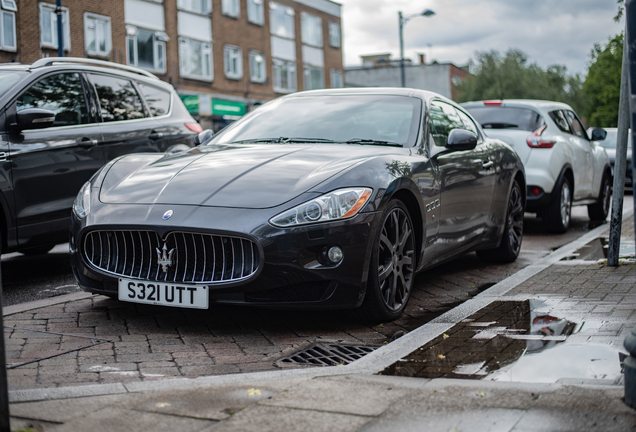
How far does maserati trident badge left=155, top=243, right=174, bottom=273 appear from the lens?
439cm

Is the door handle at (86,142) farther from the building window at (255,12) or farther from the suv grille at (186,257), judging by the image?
the building window at (255,12)

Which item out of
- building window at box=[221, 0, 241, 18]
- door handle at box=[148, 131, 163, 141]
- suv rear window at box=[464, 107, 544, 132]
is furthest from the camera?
building window at box=[221, 0, 241, 18]

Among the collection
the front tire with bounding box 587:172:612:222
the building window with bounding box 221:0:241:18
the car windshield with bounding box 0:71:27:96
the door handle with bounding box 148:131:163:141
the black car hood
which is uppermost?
the building window with bounding box 221:0:241:18

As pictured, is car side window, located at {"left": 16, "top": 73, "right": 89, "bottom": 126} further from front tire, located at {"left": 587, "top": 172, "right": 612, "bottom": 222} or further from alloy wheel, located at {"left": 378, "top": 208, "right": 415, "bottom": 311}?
front tire, located at {"left": 587, "top": 172, "right": 612, "bottom": 222}

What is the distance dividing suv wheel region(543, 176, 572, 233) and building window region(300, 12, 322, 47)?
35.0 meters

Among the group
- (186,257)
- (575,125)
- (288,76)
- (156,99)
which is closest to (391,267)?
(186,257)

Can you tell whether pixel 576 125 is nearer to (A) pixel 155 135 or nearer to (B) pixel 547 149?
(B) pixel 547 149

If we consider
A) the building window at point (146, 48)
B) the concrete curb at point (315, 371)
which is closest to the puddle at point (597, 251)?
the concrete curb at point (315, 371)

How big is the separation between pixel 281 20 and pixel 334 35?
6.24m

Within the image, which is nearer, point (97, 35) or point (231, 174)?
point (231, 174)

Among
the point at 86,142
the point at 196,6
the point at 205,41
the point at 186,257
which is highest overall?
the point at 196,6

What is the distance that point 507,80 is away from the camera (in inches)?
2319

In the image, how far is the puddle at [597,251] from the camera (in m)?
7.53

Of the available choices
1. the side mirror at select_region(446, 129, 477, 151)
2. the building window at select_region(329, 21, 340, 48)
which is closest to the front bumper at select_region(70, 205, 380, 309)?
the side mirror at select_region(446, 129, 477, 151)
